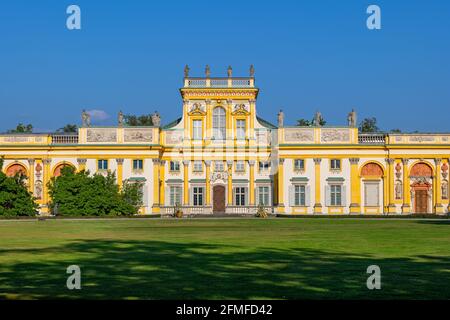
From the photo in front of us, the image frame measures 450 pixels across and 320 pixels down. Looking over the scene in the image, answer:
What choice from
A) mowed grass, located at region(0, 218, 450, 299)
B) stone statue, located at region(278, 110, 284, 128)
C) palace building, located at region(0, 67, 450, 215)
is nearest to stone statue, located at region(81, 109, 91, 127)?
palace building, located at region(0, 67, 450, 215)

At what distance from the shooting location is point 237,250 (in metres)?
19.3

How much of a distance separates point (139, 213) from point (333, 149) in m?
18.0

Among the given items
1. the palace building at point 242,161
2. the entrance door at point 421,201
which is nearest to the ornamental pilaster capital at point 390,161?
the palace building at point 242,161

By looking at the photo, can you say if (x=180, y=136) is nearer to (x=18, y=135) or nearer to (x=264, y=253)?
(x=18, y=135)

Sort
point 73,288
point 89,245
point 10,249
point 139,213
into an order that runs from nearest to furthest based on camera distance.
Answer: point 73,288
point 10,249
point 89,245
point 139,213

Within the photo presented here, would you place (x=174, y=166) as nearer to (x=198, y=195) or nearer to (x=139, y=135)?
(x=198, y=195)

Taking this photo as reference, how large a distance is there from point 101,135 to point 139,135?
3444 millimetres

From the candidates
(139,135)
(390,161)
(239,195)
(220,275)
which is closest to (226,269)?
(220,275)

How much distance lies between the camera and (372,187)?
211 feet

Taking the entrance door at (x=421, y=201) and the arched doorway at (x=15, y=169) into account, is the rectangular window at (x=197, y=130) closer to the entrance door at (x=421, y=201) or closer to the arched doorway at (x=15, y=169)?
the arched doorway at (x=15, y=169)

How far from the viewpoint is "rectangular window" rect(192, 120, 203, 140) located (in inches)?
2552

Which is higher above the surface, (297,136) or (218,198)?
(297,136)

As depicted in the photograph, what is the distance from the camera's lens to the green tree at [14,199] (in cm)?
5397
